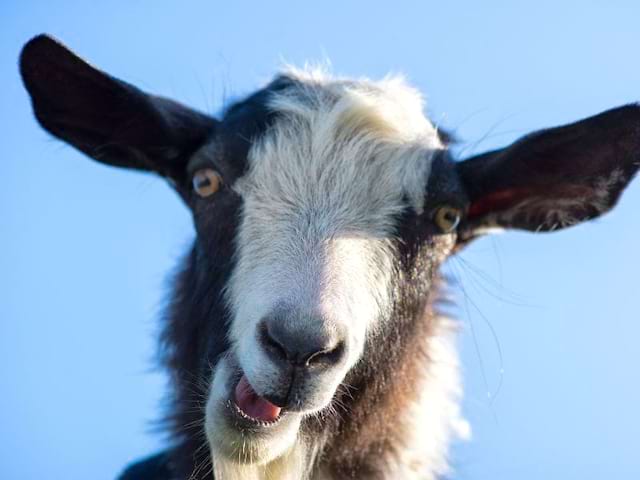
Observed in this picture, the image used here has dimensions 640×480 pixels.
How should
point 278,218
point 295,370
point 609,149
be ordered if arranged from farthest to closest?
1. point 609,149
2. point 278,218
3. point 295,370

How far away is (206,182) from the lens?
5.20 meters

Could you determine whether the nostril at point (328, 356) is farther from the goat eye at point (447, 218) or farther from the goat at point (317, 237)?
the goat eye at point (447, 218)

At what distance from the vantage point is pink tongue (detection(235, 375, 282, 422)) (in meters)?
4.36

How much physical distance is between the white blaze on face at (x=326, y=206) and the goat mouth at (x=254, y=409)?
0.21 m

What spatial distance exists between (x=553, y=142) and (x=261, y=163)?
1.70 metres

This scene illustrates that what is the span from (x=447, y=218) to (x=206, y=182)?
1.34 metres

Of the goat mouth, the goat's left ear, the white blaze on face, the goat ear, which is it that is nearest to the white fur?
the white blaze on face

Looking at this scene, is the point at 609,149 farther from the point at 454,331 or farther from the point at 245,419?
the point at 245,419

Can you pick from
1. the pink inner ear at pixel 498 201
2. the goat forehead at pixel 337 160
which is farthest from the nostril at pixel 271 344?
the pink inner ear at pixel 498 201

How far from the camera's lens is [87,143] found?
18.9ft

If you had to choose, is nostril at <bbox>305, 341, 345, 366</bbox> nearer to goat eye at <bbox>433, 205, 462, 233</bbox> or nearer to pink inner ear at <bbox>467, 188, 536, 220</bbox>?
goat eye at <bbox>433, 205, 462, 233</bbox>

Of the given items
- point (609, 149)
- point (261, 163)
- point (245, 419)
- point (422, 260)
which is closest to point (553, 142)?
point (609, 149)

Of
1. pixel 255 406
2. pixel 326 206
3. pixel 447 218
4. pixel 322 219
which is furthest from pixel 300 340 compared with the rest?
pixel 447 218

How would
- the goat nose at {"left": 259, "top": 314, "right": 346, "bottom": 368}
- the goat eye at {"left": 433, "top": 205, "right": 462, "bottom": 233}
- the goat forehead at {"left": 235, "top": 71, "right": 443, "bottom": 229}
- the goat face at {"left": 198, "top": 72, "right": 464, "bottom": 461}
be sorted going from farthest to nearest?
1. the goat eye at {"left": 433, "top": 205, "right": 462, "bottom": 233}
2. the goat forehead at {"left": 235, "top": 71, "right": 443, "bottom": 229}
3. the goat face at {"left": 198, "top": 72, "right": 464, "bottom": 461}
4. the goat nose at {"left": 259, "top": 314, "right": 346, "bottom": 368}
